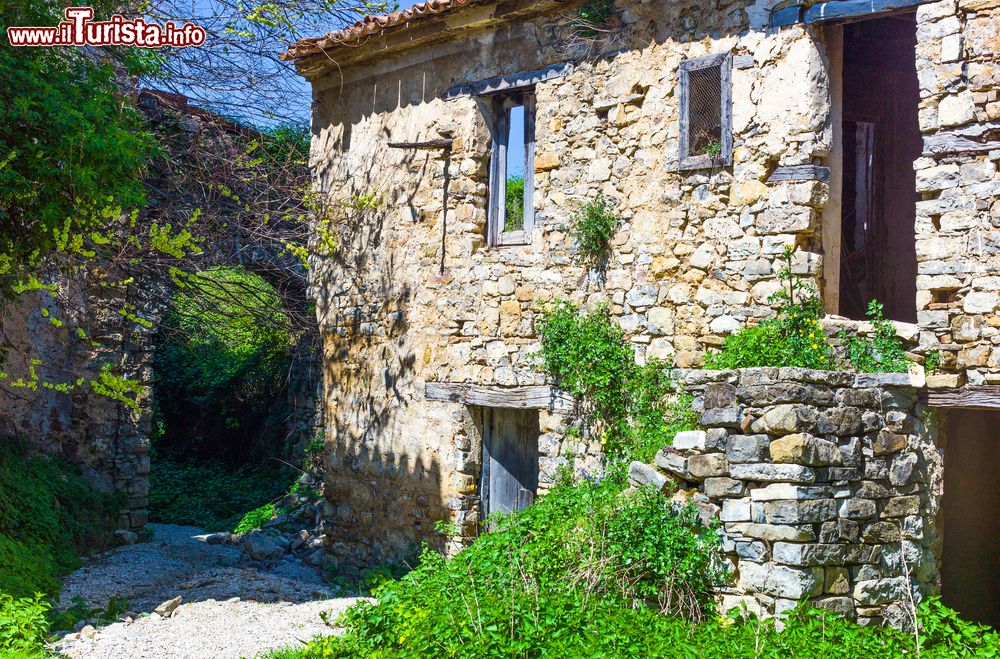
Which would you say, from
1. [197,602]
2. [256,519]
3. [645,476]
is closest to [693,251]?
[645,476]

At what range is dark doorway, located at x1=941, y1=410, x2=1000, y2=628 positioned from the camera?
758 centimetres

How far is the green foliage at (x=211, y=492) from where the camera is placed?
13.8 meters

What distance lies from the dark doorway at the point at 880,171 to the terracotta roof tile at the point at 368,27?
3.86 metres

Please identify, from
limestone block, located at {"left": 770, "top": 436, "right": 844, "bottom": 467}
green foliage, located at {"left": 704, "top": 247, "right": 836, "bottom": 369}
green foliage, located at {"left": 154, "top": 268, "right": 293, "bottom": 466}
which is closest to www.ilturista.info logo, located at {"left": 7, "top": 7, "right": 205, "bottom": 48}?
green foliage, located at {"left": 704, "top": 247, "right": 836, "bottom": 369}

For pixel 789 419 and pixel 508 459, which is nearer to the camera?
pixel 789 419

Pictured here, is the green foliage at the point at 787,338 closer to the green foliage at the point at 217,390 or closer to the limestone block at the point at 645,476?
the limestone block at the point at 645,476

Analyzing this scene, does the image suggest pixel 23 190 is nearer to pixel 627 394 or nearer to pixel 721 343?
pixel 627 394

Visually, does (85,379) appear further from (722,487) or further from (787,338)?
(787,338)

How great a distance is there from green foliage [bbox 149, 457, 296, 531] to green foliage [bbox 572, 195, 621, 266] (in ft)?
25.0

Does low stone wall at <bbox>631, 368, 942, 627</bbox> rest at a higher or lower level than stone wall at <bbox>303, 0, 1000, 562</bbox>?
lower

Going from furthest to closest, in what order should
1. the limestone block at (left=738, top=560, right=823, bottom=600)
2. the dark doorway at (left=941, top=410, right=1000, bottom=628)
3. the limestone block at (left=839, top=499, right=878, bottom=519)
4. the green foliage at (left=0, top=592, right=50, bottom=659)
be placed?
the dark doorway at (left=941, top=410, right=1000, bottom=628) → the green foliage at (left=0, top=592, right=50, bottom=659) → the limestone block at (left=839, top=499, right=878, bottom=519) → the limestone block at (left=738, top=560, right=823, bottom=600)

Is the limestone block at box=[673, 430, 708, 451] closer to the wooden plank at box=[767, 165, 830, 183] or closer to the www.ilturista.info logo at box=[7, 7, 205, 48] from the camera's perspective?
the wooden plank at box=[767, 165, 830, 183]

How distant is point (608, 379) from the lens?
7.57 m

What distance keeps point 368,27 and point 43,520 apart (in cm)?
604
